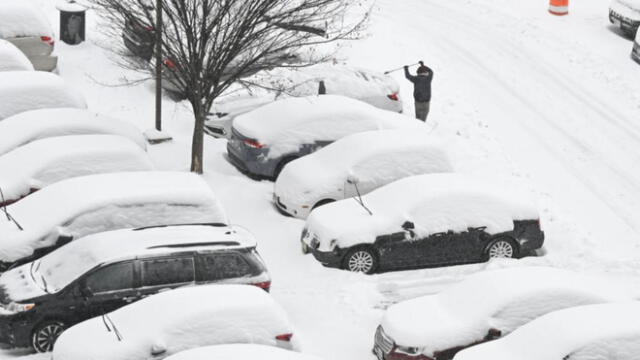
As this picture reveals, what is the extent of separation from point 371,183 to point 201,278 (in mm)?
4830

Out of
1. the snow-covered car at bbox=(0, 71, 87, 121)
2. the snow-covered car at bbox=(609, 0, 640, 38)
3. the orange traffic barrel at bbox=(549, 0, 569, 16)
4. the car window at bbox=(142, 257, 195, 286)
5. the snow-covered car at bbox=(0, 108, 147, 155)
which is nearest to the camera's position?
the car window at bbox=(142, 257, 195, 286)

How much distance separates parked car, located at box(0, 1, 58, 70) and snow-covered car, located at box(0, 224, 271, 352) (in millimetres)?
10036

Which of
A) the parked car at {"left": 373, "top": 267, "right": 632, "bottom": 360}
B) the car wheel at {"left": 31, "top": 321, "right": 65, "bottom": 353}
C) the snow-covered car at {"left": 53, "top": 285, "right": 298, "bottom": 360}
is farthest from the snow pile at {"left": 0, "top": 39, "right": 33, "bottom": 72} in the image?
the parked car at {"left": 373, "top": 267, "right": 632, "bottom": 360}

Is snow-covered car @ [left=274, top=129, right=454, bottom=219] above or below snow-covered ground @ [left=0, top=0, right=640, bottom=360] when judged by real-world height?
above

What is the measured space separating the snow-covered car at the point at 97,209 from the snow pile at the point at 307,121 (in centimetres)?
343

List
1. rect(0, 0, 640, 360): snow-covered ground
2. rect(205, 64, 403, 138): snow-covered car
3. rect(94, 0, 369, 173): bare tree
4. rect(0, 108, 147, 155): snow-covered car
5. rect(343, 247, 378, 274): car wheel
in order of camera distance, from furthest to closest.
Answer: rect(205, 64, 403, 138): snow-covered car → rect(0, 108, 147, 155): snow-covered car → rect(94, 0, 369, 173): bare tree → rect(343, 247, 378, 274): car wheel → rect(0, 0, 640, 360): snow-covered ground

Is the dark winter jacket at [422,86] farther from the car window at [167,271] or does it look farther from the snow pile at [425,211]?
the car window at [167,271]

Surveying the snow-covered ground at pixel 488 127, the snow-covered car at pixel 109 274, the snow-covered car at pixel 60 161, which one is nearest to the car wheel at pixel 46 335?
the snow-covered car at pixel 109 274

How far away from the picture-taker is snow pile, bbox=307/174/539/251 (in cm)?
1537

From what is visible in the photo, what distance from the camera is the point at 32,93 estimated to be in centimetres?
1889

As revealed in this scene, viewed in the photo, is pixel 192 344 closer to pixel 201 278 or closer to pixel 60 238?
pixel 201 278

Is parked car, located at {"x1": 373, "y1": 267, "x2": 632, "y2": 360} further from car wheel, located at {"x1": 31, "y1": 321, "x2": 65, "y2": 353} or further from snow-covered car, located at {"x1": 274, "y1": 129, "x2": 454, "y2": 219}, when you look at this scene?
snow-covered car, located at {"x1": 274, "y1": 129, "x2": 454, "y2": 219}

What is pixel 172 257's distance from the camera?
13055 mm

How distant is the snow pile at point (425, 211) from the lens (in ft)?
50.4
